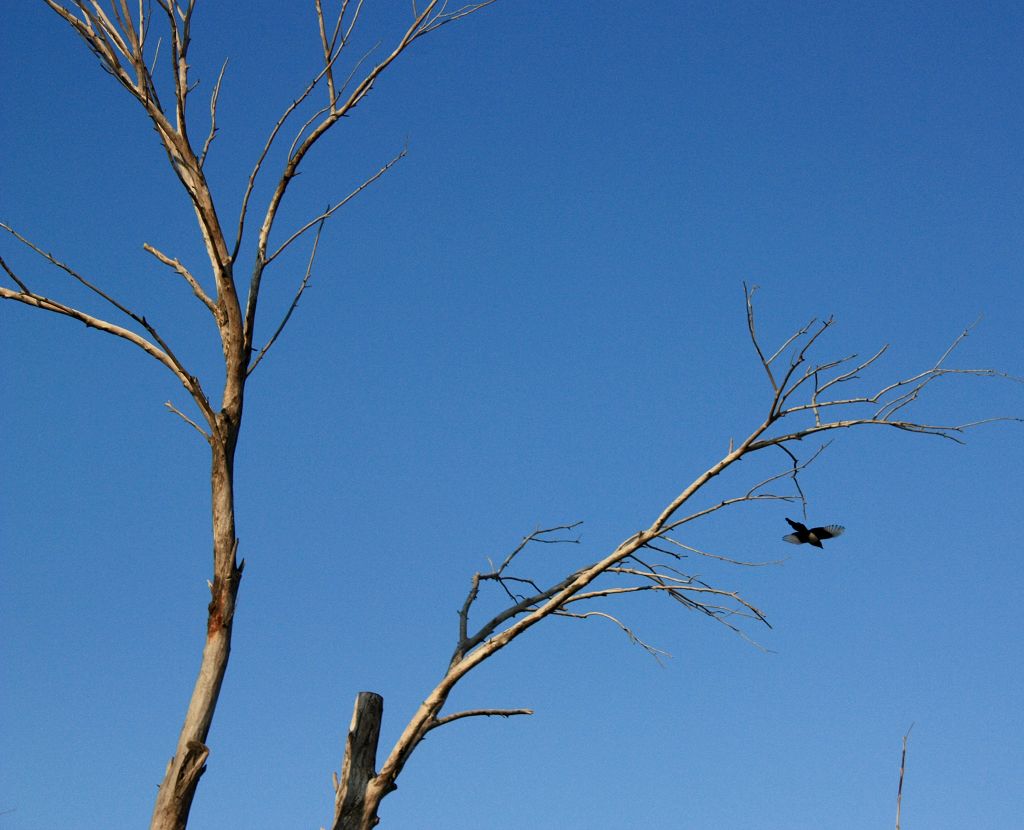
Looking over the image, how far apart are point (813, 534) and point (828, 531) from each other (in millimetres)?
76

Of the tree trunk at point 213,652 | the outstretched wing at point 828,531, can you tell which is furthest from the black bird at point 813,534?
the tree trunk at point 213,652

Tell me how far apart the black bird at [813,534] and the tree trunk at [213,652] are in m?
2.73

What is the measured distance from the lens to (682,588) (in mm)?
5359

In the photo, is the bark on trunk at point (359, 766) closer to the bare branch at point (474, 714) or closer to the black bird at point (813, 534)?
the bare branch at point (474, 714)

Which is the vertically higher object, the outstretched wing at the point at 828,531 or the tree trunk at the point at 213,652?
the outstretched wing at the point at 828,531

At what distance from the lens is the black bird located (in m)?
5.59

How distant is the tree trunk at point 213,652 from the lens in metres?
4.39

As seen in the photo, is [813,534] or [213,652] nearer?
[213,652]

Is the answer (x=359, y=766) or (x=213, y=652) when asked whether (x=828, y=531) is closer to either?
(x=359, y=766)

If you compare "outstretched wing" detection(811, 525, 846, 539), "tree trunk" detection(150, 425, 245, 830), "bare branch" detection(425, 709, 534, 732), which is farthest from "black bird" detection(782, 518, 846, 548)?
"tree trunk" detection(150, 425, 245, 830)

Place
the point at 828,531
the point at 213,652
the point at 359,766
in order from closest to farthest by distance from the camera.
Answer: the point at 213,652, the point at 359,766, the point at 828,531

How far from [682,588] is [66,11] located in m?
4.04

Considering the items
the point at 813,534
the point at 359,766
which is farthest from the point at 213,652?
the point at 813,534

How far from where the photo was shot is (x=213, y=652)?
182 inches
